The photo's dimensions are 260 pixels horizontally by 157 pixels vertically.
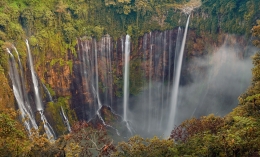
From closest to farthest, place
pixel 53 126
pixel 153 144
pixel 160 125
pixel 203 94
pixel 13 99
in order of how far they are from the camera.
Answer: pixel 153 144 → pixel 13 99 → pixel 53 126 → pixel 203 94 → pixel 160 125

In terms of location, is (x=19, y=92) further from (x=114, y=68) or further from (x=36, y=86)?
(x=114, y=68)

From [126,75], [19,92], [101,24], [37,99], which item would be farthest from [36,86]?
[126,75]

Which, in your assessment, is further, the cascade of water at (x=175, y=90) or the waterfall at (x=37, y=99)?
the cascade of water at (x=175, y=90)

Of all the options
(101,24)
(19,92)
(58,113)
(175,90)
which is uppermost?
(101,24)

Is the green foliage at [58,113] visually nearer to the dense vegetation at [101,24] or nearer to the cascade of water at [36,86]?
the dense vegetation at [101,24]

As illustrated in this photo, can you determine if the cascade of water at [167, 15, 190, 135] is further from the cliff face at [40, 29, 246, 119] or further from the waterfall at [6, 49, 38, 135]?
the waterfall at [6, 49, 38, 135]

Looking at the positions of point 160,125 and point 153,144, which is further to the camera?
point 160,125

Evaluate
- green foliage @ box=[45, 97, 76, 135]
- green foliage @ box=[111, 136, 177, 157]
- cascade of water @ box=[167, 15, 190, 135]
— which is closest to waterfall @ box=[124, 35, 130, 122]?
cascade of water @ box=[167, 15, 190, 135]

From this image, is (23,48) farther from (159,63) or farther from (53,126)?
(159,63)

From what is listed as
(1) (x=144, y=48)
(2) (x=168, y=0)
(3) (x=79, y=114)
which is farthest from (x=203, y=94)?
(3) (x=79, y=114)

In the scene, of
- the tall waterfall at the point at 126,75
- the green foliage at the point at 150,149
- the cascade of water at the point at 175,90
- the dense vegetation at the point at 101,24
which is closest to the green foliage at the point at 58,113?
the dense vegetation at the point at 101,24

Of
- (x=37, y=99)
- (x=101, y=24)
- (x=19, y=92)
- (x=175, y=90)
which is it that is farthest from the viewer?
(x=175, y=90)
